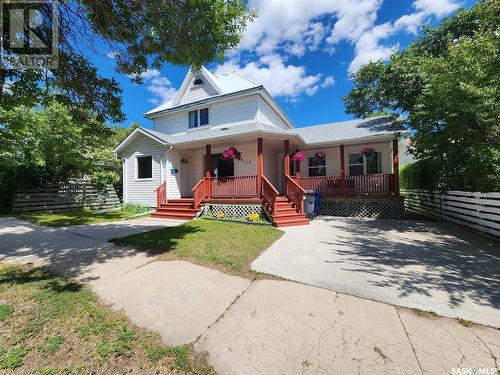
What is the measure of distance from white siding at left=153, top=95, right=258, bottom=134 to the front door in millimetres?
1997

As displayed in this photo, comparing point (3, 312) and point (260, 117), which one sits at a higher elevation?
point (260, 117)

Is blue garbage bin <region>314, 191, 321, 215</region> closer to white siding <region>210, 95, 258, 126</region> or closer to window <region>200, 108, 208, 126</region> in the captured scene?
white siding <region>210, 95, 258, 126</region>

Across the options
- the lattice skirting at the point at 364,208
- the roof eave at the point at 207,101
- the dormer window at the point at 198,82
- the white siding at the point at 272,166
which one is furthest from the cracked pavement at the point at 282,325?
the dormer window at the point at 198,82

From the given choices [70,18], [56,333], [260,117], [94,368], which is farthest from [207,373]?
[260,117]

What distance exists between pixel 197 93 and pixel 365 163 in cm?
1077

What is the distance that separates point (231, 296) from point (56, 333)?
2.05 m

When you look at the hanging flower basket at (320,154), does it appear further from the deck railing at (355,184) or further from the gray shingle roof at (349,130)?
the deck railing at (355,184)

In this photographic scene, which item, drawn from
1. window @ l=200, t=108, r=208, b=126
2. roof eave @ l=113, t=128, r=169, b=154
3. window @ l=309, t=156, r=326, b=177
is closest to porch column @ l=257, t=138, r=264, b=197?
roof eave @ l=113, t=128, r=169, b=154

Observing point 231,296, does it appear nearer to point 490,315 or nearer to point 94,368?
point 94,368

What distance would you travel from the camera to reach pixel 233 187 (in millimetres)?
10523

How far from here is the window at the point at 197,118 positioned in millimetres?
13634

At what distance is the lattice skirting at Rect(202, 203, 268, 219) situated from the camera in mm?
9695

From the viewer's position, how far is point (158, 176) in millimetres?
12664

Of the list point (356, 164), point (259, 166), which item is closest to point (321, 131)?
point (356, 164)
